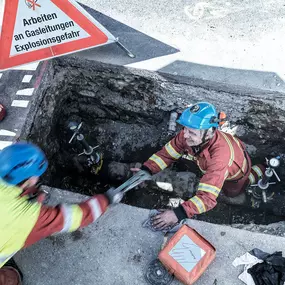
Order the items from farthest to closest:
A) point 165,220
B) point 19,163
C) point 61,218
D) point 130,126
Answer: point 130,126 → point 165,220 → point 61,218 → point 19,163

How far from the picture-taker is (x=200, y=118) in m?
3.30

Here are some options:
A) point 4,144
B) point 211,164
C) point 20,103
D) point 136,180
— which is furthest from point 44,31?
point 211,164

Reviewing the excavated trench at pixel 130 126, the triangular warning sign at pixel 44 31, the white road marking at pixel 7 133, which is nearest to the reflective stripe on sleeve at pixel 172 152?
the excavated trench at pixel 130 126

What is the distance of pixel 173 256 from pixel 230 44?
9.43 feet

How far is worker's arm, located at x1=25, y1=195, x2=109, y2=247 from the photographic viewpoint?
284cm

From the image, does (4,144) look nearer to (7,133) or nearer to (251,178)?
(7,133)

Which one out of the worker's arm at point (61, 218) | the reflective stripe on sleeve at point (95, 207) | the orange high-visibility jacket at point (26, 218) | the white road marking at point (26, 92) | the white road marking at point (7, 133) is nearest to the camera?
the orange high-visibility jacket at point (26, 218)

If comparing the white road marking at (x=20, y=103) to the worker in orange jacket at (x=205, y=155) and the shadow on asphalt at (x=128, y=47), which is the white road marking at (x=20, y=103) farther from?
the worker in orange jacket at (x=205, y=155)

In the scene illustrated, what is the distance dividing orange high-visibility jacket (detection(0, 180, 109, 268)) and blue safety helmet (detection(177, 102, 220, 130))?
1.24 m

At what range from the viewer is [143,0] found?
4.93m

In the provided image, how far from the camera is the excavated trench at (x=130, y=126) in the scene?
14.5 ft

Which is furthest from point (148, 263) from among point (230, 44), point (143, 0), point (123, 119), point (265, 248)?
point (143, 0)

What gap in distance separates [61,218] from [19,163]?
626 millimetres

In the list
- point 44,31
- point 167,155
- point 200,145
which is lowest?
point 167,155
